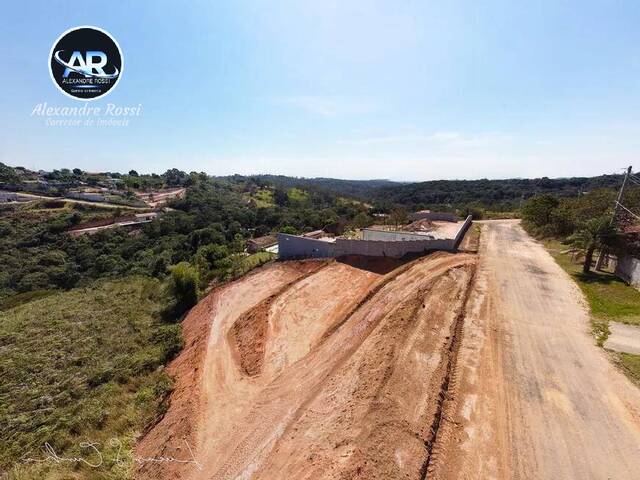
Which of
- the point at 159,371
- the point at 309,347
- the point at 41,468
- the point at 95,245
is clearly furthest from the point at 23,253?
the point at 309,347

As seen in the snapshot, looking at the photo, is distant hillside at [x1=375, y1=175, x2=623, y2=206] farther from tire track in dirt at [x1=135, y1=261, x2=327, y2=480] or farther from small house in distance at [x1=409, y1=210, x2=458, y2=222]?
tire track in dirt at [x1=135, y1=261, x2=327, y2=480]

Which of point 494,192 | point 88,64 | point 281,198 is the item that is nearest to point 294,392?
point 88,64

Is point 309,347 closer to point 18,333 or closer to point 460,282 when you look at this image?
point 460,282

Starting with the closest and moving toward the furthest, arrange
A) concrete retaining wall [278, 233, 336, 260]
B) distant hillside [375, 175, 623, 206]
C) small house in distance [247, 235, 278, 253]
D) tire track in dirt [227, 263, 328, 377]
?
1. tire track in dirt [227, 263, 328, 377]
2. concrete retaining wall [278, 233, 336, 260]
3. small house in distance [247, 235, 278, 253]
4. distant hillside [375, 175, 623, 206]

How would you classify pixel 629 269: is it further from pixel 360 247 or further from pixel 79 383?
pixel 79 383

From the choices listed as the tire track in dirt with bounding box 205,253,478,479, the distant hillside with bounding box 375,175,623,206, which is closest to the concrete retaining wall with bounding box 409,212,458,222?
the tire track in dirt with bounding box 205,253,478,479

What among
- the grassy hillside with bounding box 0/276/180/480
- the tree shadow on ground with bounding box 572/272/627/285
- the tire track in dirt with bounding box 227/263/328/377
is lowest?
the grassy hillside with bounding box 0/276/180/480

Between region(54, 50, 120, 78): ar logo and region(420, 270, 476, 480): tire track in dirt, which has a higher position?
region(54, 50, 120, 78): ar logo
